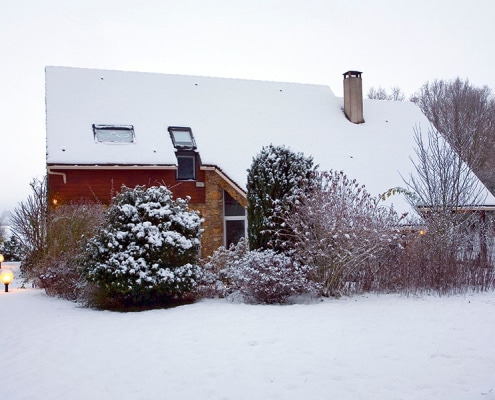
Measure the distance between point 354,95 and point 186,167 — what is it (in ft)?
21.8

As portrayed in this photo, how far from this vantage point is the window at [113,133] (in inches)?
588

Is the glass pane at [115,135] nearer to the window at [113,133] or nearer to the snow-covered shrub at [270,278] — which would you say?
the window at [113,133]

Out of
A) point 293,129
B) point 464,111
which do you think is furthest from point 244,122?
point 464,111

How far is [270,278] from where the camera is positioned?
8.39 metres

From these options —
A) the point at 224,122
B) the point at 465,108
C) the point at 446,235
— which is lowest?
the point at 446,235

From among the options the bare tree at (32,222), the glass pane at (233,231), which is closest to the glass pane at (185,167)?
the glass pane at (233,231)

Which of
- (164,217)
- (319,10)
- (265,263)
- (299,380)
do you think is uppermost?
(319,10)

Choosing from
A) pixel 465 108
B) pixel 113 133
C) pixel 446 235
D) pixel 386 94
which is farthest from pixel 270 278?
pixel 386 94

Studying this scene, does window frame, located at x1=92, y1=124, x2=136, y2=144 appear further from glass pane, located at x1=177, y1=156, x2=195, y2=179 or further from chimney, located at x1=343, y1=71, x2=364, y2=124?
chimney, located at x1=343, y1=71, x2=364, y2=124

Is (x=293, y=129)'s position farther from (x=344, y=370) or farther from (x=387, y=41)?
(x=344, y=370)

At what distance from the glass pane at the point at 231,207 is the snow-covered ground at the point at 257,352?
747 centimetres

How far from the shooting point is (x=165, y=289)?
870 centimetres

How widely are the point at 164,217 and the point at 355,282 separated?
358 cm

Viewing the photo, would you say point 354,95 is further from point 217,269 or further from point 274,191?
point 217,269
